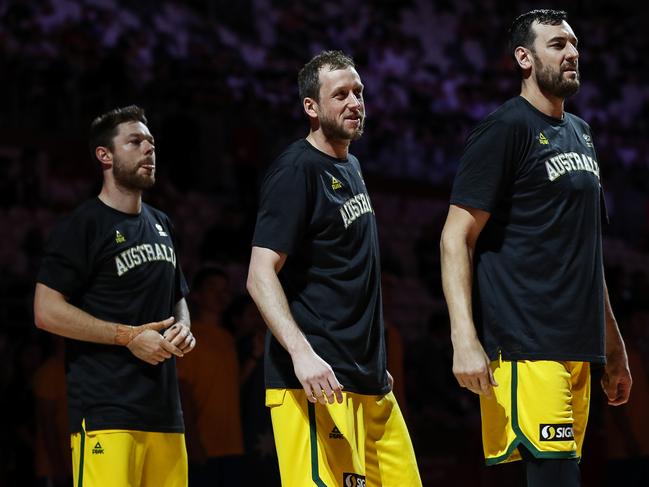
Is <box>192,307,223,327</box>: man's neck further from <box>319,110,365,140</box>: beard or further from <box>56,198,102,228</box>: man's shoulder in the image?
<box>319,110,365,140</box>: beard

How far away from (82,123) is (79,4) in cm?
424

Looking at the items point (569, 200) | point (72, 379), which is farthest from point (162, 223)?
Result: point (569, 200)

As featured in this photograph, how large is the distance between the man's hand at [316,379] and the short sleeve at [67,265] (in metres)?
1.63

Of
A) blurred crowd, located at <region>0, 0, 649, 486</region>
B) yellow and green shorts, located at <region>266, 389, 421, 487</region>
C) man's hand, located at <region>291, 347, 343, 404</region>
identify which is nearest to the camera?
man's hand, located at <region>291, 347, 343, 404</region>

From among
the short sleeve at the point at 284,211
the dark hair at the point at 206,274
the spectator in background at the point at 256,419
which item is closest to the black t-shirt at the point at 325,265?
the short sleeve at the point at 284,211

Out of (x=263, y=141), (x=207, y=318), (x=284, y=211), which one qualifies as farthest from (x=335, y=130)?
(x=263, y=141)

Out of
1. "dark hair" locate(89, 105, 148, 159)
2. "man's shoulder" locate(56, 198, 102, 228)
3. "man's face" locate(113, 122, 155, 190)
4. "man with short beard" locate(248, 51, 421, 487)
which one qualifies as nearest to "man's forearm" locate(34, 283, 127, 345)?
"man's shoulder" locate(56, 198, 102, 228)

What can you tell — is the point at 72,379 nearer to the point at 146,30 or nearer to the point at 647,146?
the point at 146,30

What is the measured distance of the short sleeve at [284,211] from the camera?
443 centimetres

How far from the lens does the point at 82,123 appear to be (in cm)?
1394

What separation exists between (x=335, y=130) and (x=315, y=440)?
A: 1250 mm

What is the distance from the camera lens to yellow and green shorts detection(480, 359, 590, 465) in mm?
4094

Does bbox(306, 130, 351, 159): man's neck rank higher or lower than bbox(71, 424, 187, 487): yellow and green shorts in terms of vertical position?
higher

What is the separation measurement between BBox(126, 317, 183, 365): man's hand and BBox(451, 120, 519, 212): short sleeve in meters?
1.58
